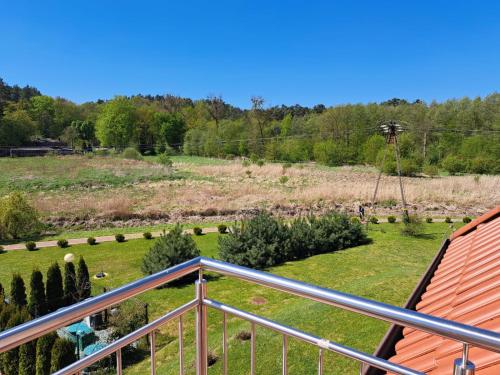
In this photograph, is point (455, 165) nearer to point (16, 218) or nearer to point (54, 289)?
point (16, 218)

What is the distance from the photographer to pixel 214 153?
5559 cm

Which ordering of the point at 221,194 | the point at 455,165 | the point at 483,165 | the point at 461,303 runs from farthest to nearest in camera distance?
1. the point at 455,165
2. the point at 483,165
3. the point at 221,194
4. the point at 461,303

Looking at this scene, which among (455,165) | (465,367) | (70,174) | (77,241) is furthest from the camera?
(70,174)

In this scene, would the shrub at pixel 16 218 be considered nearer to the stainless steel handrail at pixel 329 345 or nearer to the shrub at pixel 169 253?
the shrub at pixel 169 253

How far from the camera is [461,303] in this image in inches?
105

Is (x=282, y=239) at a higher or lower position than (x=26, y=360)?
higher

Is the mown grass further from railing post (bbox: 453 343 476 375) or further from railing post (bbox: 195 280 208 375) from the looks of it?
A: railing post (bbox: 453 343 476 375)

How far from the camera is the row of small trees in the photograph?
5.54 m

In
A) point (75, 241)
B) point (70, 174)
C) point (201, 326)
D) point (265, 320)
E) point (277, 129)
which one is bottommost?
point (75, 241)

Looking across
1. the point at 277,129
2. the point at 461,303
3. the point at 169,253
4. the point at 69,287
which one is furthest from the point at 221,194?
the point at 277,129

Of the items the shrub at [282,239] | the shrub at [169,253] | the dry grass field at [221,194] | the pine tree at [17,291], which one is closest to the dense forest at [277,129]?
the dry grass field at [221,194]

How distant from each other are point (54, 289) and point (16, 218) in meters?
9.30

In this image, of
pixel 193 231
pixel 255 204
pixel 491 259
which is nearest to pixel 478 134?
pixel 255 204

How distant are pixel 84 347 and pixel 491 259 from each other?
6.89 metres
